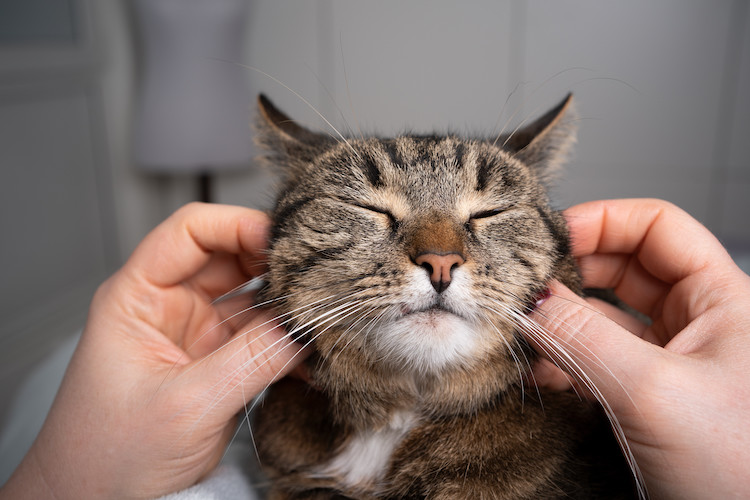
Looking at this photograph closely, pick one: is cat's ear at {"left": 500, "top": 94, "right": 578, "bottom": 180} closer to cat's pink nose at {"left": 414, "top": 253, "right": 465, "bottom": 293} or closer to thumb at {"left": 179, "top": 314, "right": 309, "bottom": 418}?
cat's pink nose at {"left": 414, "top": 253, "right": 465, "bottom": 293}

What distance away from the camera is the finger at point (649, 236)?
1188 mm

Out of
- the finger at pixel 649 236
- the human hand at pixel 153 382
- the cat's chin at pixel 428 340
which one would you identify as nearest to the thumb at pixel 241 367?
the human hand at pixel 153 382

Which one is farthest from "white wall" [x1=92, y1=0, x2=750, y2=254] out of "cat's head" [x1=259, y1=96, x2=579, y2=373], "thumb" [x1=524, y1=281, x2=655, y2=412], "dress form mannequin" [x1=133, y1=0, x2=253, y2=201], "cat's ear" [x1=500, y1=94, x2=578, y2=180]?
"thumb" [x1=524, y1=281, x2=655, y2=412]

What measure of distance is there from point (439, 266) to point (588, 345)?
0.94 feet

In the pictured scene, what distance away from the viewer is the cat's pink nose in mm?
977

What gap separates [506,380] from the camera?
44.2 inches

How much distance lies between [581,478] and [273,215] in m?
0.83

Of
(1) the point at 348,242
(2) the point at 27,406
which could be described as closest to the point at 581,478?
(1) the point at 348,242

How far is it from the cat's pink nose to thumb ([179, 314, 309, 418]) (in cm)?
29

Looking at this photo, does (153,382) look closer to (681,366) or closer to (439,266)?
(439,266)

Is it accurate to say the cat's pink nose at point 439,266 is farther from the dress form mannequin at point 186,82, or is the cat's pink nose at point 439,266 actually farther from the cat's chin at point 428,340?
the dress form mannequin at point 186,82

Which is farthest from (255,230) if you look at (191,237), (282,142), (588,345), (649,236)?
(649,236)

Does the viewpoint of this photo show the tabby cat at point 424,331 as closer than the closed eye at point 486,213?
Yes

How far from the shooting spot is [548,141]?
56.5 inches
